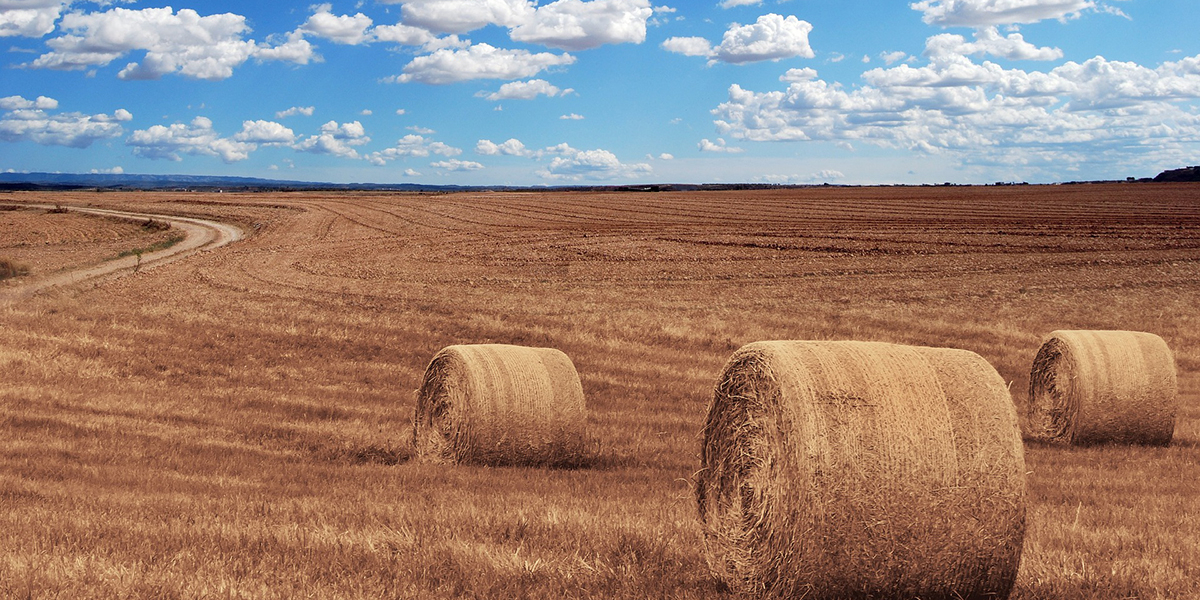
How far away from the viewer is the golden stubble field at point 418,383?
591 cm

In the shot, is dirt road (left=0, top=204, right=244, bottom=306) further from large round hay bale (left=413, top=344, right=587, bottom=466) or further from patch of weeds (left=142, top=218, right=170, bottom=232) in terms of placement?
large round hay bale (left=413, top=344, right=587, bottom=466)

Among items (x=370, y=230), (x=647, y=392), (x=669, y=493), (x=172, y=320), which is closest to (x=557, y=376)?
(x=669, y=493)

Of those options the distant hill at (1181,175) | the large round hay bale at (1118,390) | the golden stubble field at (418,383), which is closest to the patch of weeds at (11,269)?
the golden stubble field at (418,383)

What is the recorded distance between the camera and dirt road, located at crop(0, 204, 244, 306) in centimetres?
2592

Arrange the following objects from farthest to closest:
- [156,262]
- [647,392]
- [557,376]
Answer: [156,262], [647,392], [557,376]

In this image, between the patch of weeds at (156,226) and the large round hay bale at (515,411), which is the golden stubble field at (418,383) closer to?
the large round hay bale at (515,411)

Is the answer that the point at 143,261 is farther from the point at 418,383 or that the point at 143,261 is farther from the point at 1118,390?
the point at 1118,390

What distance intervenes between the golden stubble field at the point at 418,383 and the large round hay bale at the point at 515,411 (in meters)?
0.40

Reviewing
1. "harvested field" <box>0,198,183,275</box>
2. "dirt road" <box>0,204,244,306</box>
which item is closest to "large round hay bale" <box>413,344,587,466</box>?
"dirt road" <box>0,204,244,306</box>

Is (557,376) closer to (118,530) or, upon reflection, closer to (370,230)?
(118,530)

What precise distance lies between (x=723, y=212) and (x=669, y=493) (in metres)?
55.6

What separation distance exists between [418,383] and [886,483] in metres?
10.4

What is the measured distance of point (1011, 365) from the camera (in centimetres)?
1730

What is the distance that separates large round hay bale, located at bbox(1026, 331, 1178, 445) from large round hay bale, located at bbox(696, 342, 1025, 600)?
6.93 m
